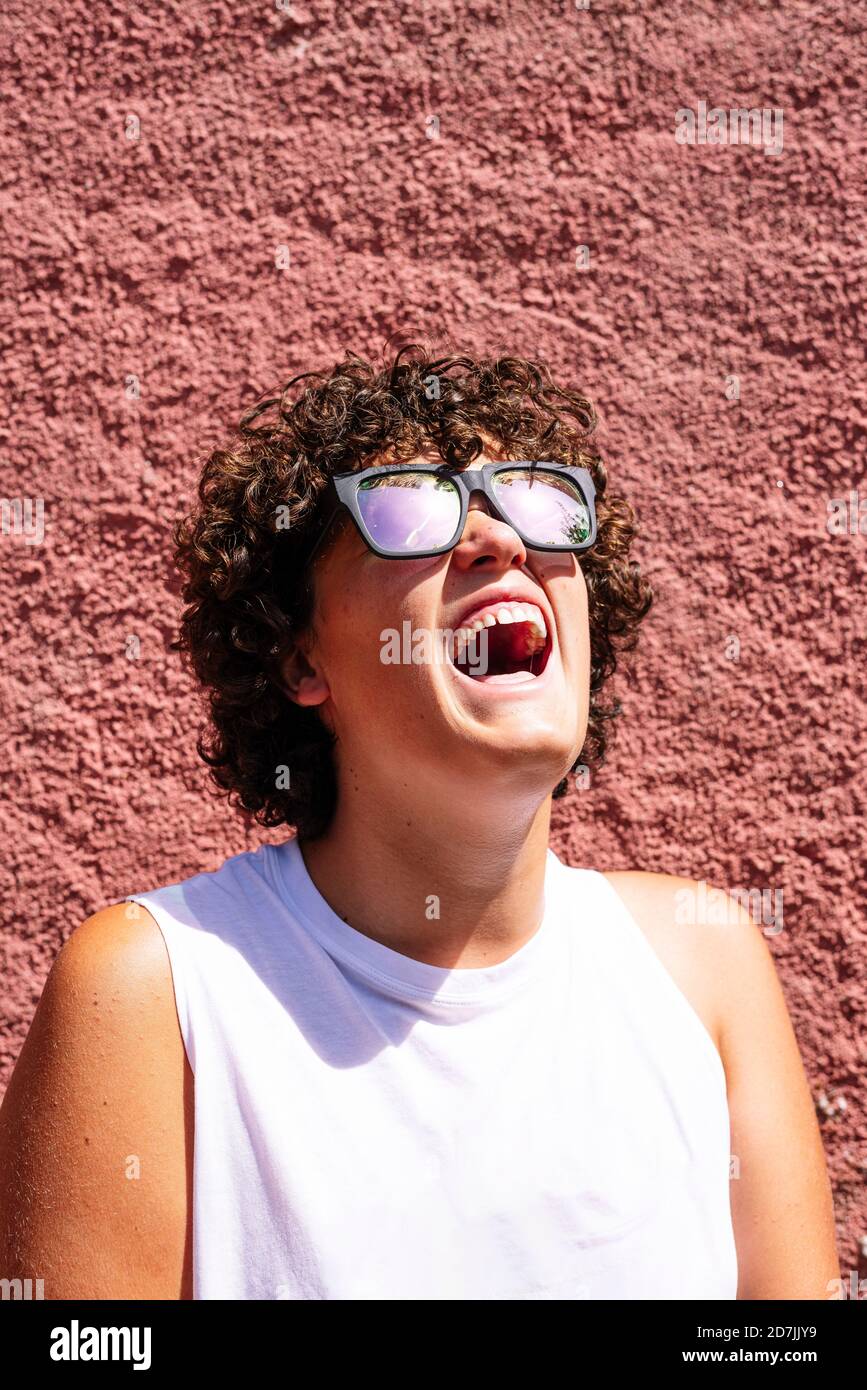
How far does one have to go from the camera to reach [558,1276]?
61.0 inches

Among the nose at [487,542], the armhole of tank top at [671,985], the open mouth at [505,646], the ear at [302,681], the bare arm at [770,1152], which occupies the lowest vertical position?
the bare arm at [770,1152]

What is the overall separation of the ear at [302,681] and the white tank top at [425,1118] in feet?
0.85

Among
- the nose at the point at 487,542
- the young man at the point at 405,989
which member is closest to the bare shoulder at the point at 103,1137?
the young man at the point at 405,989

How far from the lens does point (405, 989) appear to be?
163cm

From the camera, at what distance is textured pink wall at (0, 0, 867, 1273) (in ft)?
7.47

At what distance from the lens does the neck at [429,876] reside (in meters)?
1.68

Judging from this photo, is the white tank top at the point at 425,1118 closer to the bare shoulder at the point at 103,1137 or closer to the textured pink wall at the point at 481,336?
the bare shoulder at the point at 103,1137

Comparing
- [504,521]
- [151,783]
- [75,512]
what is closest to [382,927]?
[504,521]

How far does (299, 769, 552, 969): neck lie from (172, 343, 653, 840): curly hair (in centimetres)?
14

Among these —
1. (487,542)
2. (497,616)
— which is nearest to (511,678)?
(497,616)

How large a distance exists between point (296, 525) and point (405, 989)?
0.71 m

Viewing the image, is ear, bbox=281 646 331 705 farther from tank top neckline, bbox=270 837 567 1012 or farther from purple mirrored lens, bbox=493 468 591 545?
purple mirrored lens, bbox=493 468 591 545

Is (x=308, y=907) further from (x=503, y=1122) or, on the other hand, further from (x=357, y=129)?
(x=357, y=129)

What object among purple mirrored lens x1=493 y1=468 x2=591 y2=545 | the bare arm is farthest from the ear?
the bare arm
